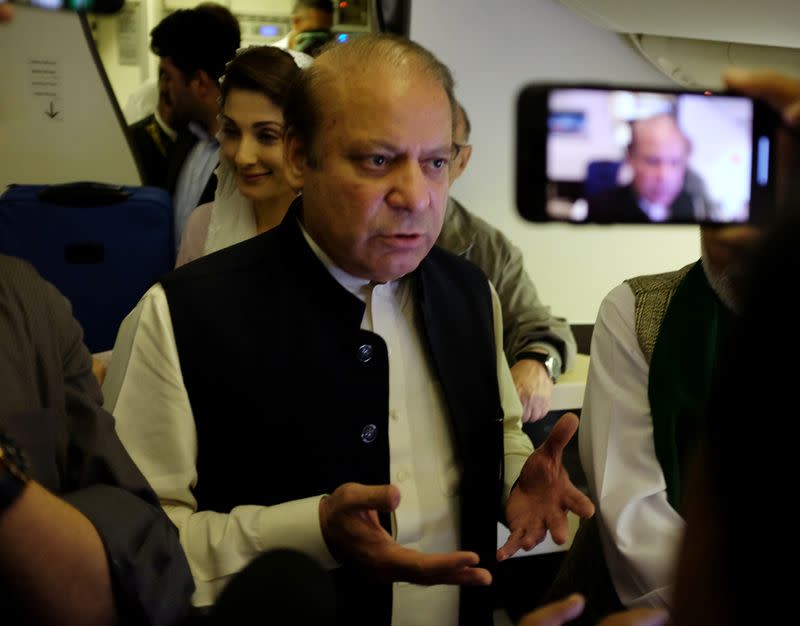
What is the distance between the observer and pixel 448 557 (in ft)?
3.08

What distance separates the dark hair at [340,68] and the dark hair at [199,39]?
5.15 ft

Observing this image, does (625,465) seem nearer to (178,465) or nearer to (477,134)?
(178,465)

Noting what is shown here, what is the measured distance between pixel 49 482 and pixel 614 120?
1.93ft

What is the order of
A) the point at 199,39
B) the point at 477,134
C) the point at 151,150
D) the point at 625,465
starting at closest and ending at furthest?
the point at 625,465 → the point at 199,39 → the point at 477,134 → the point at 151,150

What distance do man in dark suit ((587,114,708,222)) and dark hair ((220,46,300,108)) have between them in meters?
1.12

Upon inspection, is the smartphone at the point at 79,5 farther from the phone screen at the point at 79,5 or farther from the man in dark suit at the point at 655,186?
the man in dark suit at the point at 655,186

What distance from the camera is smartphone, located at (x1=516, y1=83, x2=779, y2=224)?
0.69 metres

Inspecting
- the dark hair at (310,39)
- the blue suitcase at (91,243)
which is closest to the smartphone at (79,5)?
the blue suitcase at (91,243)

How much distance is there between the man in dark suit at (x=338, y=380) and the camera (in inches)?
43.5

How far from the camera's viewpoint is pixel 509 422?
137cm

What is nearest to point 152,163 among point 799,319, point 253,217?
point 253,217

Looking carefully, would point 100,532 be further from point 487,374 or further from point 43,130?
point 43,130

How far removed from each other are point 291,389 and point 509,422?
39 cm

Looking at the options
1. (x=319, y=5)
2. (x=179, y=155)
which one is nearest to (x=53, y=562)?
(x=179, y=155)
